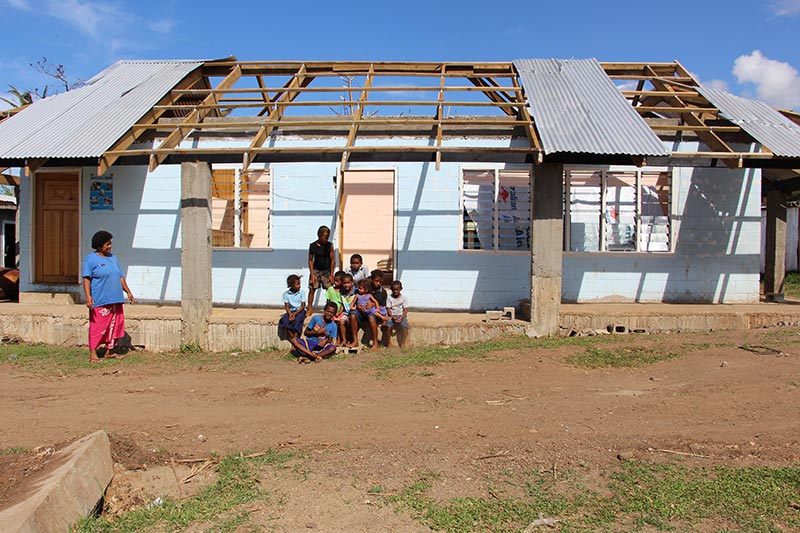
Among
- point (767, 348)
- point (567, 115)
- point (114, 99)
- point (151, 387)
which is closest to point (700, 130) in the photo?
point (567, 115)

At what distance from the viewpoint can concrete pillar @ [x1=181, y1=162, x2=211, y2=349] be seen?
8547mm

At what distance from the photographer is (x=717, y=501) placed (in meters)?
3.70

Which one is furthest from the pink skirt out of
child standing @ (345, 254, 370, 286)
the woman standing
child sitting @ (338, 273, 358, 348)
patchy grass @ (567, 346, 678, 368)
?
patchy grass @ (567, 346, 678, 368)

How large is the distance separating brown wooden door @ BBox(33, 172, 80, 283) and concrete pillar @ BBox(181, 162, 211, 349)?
3.70 metres

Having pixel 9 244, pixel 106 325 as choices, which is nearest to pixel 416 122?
pixel 106 325

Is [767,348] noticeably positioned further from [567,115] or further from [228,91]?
[228,91]

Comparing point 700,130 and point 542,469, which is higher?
point 700,130

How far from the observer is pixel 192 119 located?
32.0 feet

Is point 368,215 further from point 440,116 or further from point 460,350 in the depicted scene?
point 460,350

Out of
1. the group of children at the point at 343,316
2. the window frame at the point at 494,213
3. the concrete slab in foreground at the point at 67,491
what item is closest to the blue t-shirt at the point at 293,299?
the group of children at the point at 343,316

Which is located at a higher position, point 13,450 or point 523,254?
point 523,254

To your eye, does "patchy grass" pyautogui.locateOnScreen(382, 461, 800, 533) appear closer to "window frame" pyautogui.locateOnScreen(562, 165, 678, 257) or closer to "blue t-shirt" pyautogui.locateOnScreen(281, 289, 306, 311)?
"blue t-shirt" pyautogui.locateOnScreen(281, 289, 306, 311)

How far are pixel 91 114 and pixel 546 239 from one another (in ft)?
25.3

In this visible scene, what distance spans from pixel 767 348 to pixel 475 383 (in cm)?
382
